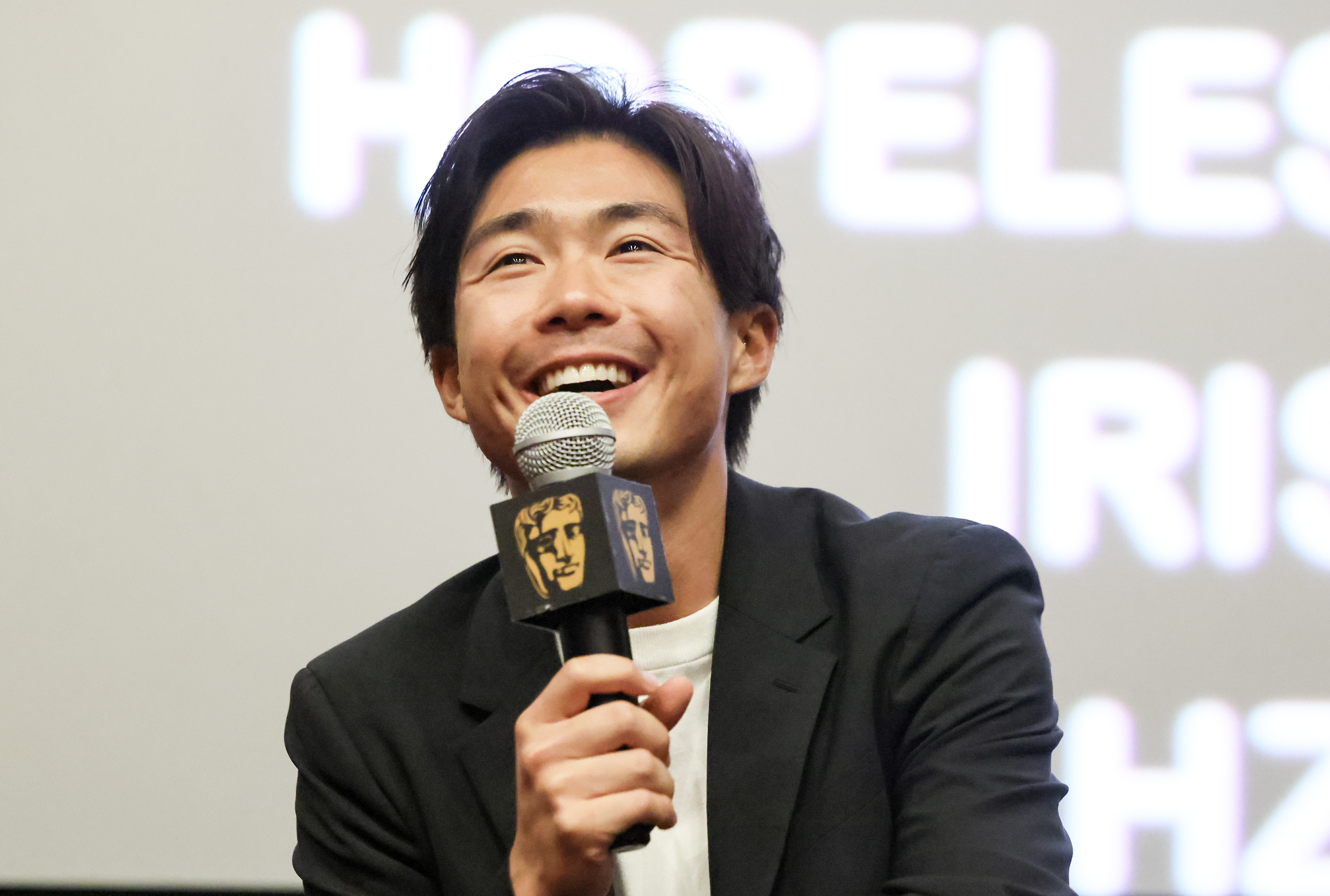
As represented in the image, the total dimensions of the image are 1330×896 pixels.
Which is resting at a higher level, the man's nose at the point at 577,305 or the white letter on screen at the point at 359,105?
the white letter on screen at the point at 359,105

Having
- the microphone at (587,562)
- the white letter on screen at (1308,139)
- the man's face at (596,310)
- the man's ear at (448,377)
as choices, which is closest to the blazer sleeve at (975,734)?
the man's face at (596,310)

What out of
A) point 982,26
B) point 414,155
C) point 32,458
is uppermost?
point 982,26

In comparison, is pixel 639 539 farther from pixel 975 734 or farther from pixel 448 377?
pixel 448 377

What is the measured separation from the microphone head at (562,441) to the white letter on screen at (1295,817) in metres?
2.01

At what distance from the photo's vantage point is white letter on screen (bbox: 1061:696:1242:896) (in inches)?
108

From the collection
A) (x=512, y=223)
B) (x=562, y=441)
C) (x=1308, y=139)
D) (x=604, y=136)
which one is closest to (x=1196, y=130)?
(x=1308, y=139)

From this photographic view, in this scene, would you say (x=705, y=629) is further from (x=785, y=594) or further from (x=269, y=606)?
(x=269, y=606)

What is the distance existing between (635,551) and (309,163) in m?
2.03

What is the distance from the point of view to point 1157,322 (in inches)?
114

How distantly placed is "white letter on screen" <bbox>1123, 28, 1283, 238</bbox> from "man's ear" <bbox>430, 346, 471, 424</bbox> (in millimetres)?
1576

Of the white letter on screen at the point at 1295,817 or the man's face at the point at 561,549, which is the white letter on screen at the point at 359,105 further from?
the white letter on screen at the point at 1295,817

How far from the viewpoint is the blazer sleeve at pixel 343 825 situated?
174cm

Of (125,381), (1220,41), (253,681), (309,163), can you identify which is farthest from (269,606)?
(1220,41)

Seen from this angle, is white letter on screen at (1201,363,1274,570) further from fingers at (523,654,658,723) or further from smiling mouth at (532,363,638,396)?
fingers at (523,654,658,723)
